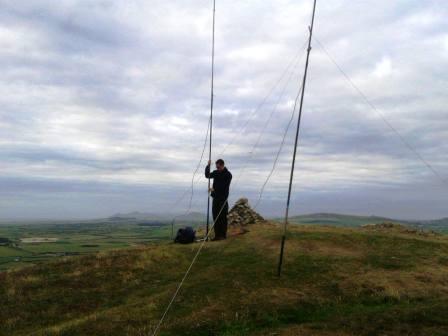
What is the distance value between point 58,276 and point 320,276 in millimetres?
11506

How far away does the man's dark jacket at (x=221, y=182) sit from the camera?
20.9 metres

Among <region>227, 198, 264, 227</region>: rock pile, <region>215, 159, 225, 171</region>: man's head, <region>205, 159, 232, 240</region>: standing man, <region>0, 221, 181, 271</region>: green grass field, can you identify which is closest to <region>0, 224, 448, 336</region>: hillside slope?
<region>205, 159, 232, 240</region>: standing man

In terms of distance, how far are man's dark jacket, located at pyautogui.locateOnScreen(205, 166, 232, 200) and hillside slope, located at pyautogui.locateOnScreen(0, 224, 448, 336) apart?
2607 mm

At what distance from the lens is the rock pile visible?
28.4 meters

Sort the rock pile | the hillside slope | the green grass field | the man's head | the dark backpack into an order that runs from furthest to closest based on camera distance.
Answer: the green grass field
the rock pile
the dark backpack
the man's head
the hillside slope

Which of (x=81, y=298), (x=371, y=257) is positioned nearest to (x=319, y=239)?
(x=371, y=257)

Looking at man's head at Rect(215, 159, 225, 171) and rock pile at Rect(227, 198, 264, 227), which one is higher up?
man's head at Rect(215, 159, 225, 171)

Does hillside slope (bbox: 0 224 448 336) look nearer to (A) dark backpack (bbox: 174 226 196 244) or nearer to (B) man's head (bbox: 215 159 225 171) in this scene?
(A) dark backpack (bbox: 174 226 196 244)

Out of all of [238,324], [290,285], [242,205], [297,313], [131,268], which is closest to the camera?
[238,324]

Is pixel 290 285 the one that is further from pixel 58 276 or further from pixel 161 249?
pixel 58 276

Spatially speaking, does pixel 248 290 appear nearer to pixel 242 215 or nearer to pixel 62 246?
pixel 242 215

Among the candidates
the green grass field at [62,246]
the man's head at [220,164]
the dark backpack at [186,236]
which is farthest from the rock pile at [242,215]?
the green grass field at [62,246]

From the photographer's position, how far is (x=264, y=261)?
17.0 m

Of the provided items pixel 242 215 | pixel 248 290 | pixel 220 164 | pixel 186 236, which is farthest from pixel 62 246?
pixel 248 290
